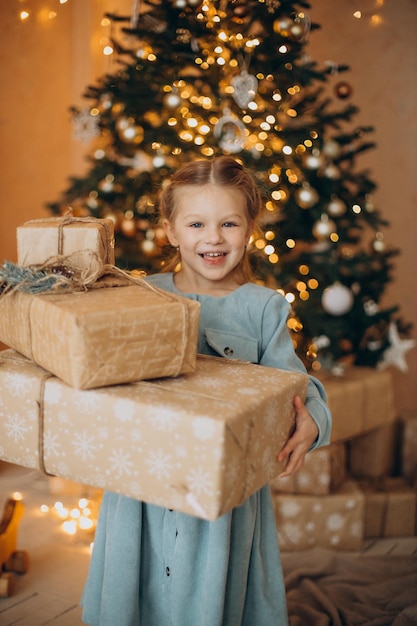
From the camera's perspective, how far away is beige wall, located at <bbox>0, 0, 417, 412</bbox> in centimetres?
277

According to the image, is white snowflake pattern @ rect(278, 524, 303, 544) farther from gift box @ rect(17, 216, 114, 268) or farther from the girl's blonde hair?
gift box @ rect(17, 216, 114, 268)

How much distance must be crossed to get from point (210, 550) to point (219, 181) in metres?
0.69

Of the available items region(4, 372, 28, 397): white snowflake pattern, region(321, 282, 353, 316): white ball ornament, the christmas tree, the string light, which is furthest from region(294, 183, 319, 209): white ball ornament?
region(4, 372, 28, 397): white snowflake pattern

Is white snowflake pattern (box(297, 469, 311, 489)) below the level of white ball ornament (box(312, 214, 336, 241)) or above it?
below

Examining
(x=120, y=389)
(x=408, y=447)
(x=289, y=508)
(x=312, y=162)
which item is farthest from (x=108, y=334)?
(x=408, y=447)

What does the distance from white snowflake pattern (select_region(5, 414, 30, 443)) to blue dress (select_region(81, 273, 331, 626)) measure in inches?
11.6

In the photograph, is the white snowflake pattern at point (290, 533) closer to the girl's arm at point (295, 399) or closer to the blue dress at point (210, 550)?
the blue dress at point (210, 550)

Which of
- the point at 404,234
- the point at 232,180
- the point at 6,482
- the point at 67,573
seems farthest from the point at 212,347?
the point at 404,234

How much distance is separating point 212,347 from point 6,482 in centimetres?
169

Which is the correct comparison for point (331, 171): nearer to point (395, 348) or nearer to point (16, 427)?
point (395, 348)

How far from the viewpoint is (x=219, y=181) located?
123cm

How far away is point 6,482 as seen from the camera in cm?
252

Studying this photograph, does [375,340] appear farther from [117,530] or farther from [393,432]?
[117,530]

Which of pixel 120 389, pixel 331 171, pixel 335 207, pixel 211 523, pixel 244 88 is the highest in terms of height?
pixel 244 88
